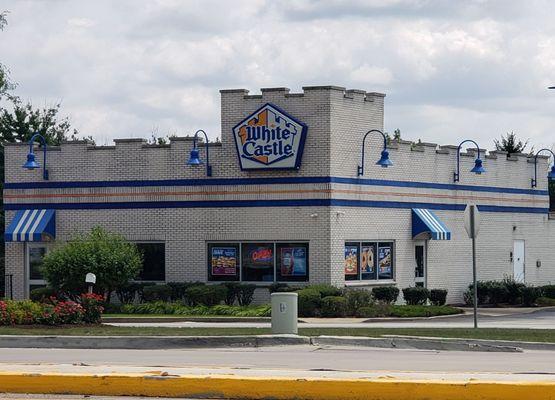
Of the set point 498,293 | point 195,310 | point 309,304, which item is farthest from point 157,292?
point 498,293

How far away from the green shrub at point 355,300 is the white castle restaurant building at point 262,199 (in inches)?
69.4

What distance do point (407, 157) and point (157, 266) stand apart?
Answer: 9.29 meters

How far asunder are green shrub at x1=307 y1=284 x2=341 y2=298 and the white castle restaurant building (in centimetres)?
93

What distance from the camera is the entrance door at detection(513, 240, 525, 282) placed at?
48.8m

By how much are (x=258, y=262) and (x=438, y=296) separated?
6.61 meters

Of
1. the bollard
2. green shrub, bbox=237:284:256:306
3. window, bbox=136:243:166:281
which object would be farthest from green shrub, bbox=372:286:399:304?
the bollard

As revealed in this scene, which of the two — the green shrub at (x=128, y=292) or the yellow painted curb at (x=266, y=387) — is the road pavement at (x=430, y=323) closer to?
the green shrub at (x=128, y=292)

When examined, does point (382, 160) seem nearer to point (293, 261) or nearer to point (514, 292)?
point (293, 261)

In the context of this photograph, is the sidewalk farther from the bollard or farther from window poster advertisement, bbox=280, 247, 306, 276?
window poster advertisement, bbox=280, 247, 306, 276

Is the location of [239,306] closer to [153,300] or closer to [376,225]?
[153,300]

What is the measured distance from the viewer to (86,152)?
41.4 meters

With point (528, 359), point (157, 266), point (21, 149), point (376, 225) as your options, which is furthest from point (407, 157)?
point (528, 359)

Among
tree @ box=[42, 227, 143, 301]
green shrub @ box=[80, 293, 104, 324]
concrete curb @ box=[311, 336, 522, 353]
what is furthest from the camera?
tree @ box=[42, 227, 143, 301]

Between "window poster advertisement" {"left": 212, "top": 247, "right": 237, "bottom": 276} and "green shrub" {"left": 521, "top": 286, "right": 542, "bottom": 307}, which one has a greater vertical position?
"window poster advertisement" {"left": 212, "top": 247, "right": 237, "bottom": 276}
